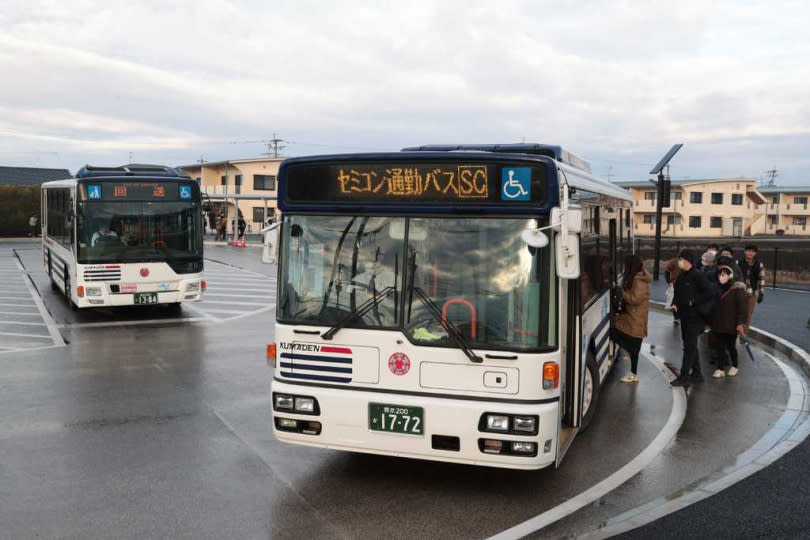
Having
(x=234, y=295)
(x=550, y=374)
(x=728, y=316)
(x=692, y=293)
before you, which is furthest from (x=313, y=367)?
(x=234, y=295)

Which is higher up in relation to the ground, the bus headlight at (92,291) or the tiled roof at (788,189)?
the tiled roof at (788,189)

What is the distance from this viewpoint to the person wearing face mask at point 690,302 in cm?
971

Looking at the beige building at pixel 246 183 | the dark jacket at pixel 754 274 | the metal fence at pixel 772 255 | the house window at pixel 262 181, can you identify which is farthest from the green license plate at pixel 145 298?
the house window at pixel 262 181

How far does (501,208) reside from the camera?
5617mm

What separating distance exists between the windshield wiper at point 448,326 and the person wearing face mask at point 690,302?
5267 mm

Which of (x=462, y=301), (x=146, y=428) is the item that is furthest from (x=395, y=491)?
(x=146, y=428)

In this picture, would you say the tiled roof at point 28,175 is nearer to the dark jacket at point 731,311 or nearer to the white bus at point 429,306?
the dark jacket at point 731,311

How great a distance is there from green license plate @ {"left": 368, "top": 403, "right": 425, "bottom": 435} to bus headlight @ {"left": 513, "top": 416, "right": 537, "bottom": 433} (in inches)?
28.2

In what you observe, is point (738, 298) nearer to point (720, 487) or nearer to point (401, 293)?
point (720, 487)

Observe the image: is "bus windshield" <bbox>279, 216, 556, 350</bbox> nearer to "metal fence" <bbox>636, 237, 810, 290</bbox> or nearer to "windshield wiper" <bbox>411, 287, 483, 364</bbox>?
"windshield wiper" <bbox>411, 287, 483, 364</bbox>

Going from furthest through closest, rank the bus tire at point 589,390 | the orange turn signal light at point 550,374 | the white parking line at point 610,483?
the bus tire at point 589,390
the orange turn signal light at point 550,374
the white parking line at point 610,483

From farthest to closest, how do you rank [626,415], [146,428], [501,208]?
[626,415] → [146,428] → [501,208]

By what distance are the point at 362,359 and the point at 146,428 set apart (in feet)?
10.5

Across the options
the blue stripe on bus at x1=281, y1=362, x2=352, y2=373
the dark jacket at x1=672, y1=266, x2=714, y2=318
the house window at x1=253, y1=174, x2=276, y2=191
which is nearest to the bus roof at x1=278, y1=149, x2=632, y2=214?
the blue stripe on bus at x1=281, y1=362, x2=352, y2=373
